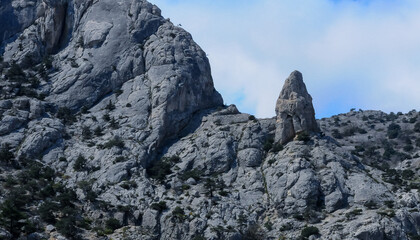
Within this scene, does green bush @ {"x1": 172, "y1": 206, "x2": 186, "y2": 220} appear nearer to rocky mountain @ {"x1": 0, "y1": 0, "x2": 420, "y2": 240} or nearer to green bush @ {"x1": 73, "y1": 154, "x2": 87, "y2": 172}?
rocky mountain @ {"x1": 0, "y1": 0, "x2": 420, "y2": 240}

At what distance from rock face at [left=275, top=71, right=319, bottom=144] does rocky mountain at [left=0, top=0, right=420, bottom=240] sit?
0.53ft

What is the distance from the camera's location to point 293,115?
87.9 meters

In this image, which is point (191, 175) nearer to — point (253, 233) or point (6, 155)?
point (253, 233)

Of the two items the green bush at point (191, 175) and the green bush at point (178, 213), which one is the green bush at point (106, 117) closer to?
the green bush at point (191, 175)

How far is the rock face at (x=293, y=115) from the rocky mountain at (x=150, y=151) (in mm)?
162

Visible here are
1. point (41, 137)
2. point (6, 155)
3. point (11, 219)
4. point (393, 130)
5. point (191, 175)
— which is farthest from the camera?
point (393, 130)

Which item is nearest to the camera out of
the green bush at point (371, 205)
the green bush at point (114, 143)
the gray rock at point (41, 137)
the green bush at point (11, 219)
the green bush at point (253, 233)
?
the green bush at point (11, 219)

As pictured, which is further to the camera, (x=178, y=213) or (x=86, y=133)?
(x=86, y=133)

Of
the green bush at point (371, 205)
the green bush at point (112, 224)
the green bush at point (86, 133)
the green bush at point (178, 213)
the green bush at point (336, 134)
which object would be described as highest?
the green bush at point (336, 134)

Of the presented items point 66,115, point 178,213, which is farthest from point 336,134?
point 178,213

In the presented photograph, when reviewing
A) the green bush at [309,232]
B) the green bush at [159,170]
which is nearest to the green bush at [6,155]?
the green bush at [159,170]

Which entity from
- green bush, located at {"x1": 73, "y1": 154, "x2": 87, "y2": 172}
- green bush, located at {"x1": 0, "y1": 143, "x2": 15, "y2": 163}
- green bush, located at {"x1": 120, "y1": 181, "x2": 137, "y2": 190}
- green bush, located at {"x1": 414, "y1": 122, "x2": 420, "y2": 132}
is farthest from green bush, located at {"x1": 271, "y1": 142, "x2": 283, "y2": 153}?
green bush, located at {"x1": 414, "y1": 122, "x2": 420, "y2": 132}

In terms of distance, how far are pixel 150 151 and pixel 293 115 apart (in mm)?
21477

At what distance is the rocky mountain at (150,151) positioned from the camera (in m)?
72.6
